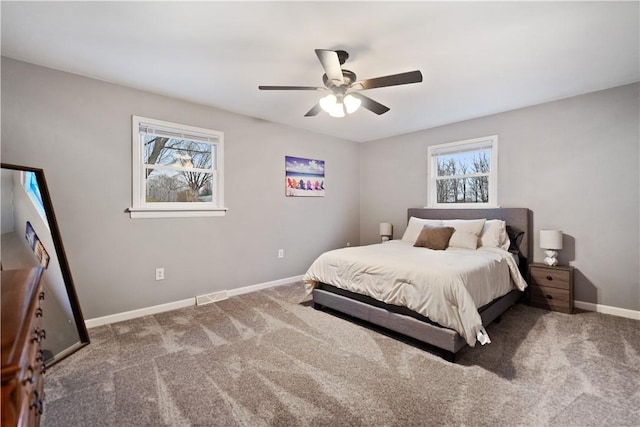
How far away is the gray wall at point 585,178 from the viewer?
2.97m

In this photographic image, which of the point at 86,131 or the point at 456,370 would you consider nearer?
the point at 456,370

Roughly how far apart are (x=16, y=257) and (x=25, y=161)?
0.94 meters

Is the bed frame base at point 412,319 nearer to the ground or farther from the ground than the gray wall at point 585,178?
nearer to the ground

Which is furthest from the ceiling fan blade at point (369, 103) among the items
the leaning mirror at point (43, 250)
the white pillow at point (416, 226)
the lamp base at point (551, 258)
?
the leaning mirror at point (43, 250)

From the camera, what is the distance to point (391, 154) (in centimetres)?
504

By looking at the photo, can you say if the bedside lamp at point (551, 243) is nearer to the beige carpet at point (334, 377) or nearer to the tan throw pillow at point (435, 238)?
the beige carpet at point (334, 377)

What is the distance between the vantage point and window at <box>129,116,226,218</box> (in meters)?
3.05

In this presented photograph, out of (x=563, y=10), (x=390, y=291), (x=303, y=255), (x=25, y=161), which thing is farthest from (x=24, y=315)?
(x=303, y=255)

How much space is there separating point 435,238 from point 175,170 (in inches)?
130

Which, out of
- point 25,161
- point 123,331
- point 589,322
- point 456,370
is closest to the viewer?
point 456,370

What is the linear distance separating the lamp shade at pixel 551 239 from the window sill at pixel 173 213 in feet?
12.7

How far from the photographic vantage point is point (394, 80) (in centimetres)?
213

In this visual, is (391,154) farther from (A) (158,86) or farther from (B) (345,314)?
(A) (158,86)

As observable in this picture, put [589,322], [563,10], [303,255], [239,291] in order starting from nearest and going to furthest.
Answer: [563,10] < [589,322] < [239,291] < [303,255]
